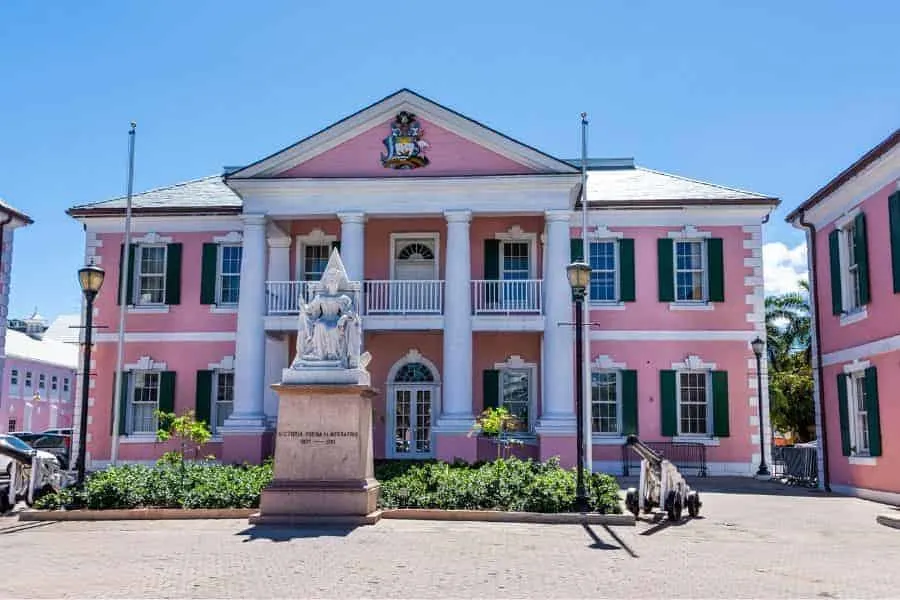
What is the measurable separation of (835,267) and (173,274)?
16.6 meters

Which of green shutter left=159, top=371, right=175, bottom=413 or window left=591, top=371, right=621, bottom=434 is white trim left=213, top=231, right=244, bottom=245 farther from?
window left=591, top=371, right=621, bottom=434

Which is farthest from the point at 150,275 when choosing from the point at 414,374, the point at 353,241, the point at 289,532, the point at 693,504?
the point at 693,504

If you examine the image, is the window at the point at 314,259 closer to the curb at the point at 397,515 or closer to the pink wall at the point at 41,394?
the curb at the point at 397,515

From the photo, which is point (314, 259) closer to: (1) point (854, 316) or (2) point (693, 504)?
(1) point (854, 316)

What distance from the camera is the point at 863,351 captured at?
56.4 feet

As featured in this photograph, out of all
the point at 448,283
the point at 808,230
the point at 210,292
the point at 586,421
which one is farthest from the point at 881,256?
the point at 210,292

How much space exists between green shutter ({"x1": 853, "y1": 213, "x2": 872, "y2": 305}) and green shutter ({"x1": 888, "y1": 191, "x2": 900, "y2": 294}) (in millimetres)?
1095

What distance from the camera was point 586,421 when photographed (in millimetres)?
20891

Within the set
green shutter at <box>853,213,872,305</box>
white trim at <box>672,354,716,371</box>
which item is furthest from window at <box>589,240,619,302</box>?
green shutter at <box>853,213,872,305</box>

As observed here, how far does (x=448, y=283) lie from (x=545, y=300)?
2.39 meters

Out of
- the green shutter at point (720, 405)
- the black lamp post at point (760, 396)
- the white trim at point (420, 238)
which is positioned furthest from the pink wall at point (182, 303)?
the black lamp post at point (760, 396)

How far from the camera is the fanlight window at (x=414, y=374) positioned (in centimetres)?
2405

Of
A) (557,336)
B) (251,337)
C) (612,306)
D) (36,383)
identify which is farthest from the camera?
(36,383)

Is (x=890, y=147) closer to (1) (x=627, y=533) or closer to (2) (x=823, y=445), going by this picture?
(2) (x=823, y=445)
